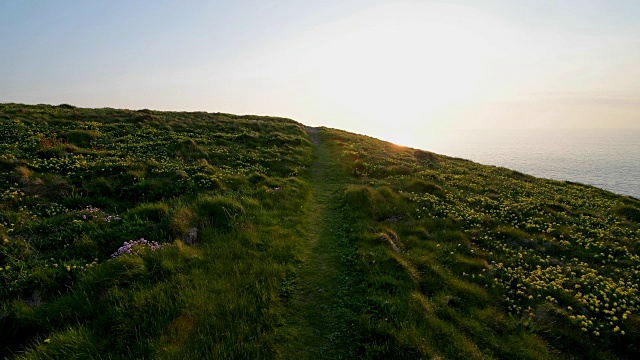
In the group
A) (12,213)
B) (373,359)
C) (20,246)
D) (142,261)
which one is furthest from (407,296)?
(12,213)

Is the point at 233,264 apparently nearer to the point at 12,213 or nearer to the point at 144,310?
the point at 144,310

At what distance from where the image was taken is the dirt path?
6617mm

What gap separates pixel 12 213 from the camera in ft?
33.7

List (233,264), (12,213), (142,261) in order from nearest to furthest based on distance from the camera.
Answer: (142,261) → (233,264) → (12,213)

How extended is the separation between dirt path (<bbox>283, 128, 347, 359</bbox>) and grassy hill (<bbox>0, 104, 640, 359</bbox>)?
5 cm

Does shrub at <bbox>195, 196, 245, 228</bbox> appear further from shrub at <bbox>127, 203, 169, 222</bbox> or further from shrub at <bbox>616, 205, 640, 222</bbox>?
shrub at <bbox>616, 205, 640, 222</bbox>

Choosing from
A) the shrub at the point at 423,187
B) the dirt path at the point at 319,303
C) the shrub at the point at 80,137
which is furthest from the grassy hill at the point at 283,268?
the shrub at the point at 80,137

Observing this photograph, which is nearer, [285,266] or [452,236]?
[285,266]

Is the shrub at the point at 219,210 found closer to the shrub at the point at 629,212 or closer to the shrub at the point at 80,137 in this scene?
the shrub at the point at 80,137

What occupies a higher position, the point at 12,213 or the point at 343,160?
the point at 343,160

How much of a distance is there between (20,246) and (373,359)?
1040cm

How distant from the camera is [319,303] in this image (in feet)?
26.5

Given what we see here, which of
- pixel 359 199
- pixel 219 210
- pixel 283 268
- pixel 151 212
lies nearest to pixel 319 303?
pixel 283 268

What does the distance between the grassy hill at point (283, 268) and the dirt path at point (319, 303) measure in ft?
0.15
